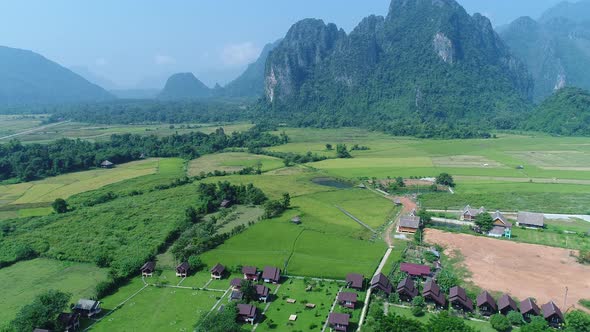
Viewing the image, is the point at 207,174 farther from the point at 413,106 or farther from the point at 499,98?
the point at 499,98

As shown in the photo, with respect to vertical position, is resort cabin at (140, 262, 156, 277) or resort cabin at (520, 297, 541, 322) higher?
resort cabin at (520, 297, 541, 322)

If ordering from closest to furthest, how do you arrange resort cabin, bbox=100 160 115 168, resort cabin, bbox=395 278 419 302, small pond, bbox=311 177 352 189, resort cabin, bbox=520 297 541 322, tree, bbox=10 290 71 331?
tree, bbox=10 290 71 331 → resort cabin, bbox=520 297 541 322 → resort cabin, bbox=395 278 419 302 → small pond, bbox=311 177 352 189 → resort cabin, bbox=100 160 115 168

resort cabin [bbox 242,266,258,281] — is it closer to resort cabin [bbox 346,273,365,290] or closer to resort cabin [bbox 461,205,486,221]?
resort cabin [bbox 346,273,365,290]

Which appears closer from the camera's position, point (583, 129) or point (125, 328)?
point (125, 328)

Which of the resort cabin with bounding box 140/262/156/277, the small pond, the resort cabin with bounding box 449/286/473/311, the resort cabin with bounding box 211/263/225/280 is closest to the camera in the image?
the resort cabin with bounding box 449/286/473/311

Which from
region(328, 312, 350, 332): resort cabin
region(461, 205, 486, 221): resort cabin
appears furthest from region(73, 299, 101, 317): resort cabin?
region(461, 205, 486, 221): resort cabin

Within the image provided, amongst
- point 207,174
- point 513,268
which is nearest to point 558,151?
point 513,268

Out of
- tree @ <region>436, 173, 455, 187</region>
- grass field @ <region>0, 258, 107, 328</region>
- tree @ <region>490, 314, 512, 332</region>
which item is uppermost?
tree @ <region>436, 173, 455, 187</region>

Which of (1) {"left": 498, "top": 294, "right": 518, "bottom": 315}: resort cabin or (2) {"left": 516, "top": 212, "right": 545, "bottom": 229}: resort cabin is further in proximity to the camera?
(2) {"left": 516, "top": 212, "right": 545, "bottom": 229}: resort cabin
